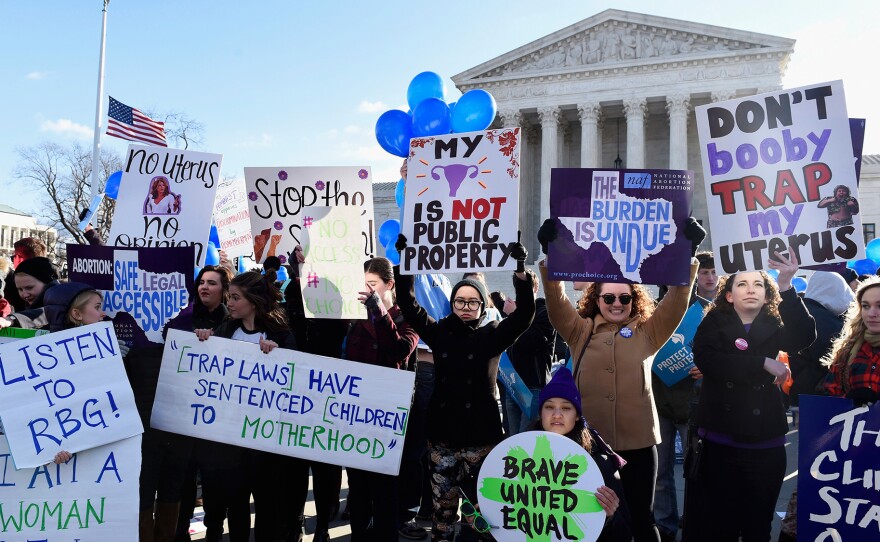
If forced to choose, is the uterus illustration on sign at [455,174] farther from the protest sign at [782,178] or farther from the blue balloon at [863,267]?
the blue balloon at [863,267]

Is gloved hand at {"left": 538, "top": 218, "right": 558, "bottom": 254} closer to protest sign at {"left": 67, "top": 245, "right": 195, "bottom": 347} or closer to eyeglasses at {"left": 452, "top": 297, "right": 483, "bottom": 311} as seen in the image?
eyeglasses at {"left": 452, "top": 297, "right": 483, "bottom": 311}

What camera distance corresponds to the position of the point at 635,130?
38.1m

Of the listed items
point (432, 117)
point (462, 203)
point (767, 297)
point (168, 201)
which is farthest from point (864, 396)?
point (168, 201)

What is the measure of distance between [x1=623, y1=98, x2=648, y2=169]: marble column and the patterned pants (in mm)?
35090

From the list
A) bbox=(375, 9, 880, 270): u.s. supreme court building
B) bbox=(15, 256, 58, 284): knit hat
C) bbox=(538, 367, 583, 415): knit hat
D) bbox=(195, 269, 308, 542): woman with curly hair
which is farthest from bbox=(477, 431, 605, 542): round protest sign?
bbox=(375, 9, 880, 270): u.s. supreme court building

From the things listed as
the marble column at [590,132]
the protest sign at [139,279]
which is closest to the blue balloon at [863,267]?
the protest sign at [139,279]

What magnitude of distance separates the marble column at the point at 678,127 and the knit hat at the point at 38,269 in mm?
34953

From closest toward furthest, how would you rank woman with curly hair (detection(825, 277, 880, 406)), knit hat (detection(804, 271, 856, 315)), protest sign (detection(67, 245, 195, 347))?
woman with curly hair (detection(825, 277, 880, 406))
protest sign (detection(67, 245, 195, 347))
knit hat (detection(804, 271, 856, 315))

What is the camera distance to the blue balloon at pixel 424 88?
7801 millimetres

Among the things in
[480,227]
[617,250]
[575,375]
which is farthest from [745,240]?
[480,227]

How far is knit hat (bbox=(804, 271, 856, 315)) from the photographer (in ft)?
17.6

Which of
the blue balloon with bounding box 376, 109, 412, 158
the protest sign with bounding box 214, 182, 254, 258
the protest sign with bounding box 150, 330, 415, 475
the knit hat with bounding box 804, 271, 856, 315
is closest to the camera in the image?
the protest sign with bounding box 150, 330, 415, 475

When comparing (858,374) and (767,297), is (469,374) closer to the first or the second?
(767,297)

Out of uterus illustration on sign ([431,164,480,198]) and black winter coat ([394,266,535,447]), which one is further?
uterus illustration on sign ([431,164,480,198])
